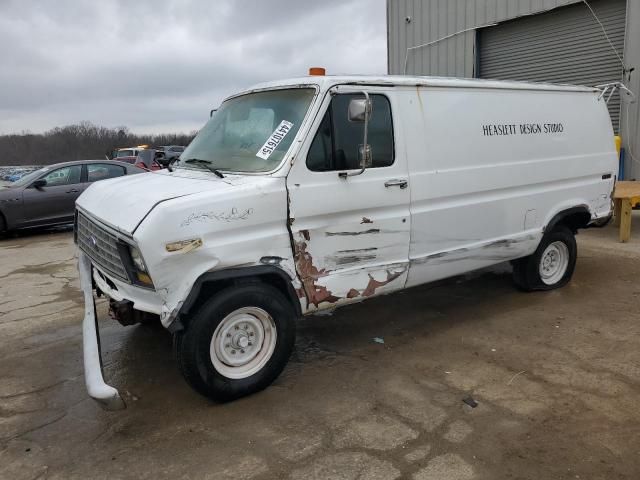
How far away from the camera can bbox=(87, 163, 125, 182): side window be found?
11.4 metres

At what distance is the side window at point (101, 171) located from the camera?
1141cm

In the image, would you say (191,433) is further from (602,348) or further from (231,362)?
(602,348)

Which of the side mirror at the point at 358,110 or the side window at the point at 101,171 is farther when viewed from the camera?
the side window at the point at 101,171

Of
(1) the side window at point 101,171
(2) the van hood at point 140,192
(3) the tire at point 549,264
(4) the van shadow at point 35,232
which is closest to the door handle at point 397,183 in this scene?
(2) the van hood at point 140,192

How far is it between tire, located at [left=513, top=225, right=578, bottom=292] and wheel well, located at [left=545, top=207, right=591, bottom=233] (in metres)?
0.08

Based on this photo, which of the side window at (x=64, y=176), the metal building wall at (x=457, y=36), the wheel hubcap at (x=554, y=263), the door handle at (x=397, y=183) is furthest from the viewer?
the side window at (x=64, y=176)

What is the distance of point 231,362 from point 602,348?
3094 mm

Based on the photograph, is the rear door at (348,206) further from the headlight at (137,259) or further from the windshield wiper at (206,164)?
the headlight at (137,259)

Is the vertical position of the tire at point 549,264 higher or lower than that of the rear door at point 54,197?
lower

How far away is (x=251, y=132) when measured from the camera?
13.1 ft

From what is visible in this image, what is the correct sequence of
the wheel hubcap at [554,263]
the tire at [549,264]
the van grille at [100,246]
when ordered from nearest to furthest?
the van grille at [100,246] → the tire at [549,264] → the wheel hubcap at [554,263]

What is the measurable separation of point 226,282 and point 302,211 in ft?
2.39

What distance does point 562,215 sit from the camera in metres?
5.48

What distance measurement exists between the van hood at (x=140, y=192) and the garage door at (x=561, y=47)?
32.5 feet
